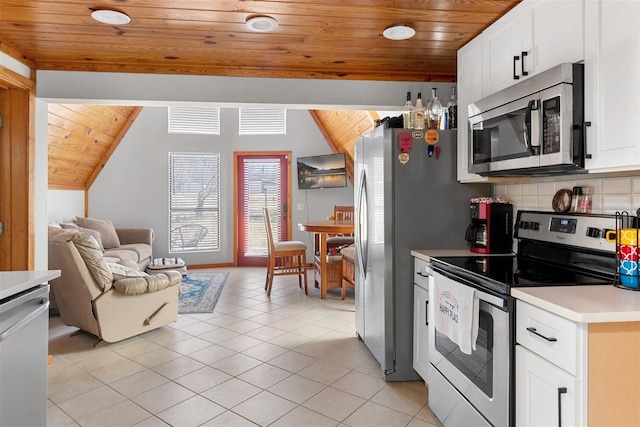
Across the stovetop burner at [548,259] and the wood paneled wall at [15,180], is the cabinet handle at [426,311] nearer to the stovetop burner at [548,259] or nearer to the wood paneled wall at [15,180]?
the stovetop burner at [548,259]

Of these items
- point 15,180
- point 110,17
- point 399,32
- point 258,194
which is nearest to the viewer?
point 110,17

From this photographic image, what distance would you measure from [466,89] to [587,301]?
5.22 ft

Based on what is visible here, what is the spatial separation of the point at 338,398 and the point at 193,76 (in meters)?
2.53

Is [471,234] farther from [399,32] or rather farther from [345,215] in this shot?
[345,215]

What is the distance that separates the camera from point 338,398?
245cm

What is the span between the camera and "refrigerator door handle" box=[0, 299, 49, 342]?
1.44m

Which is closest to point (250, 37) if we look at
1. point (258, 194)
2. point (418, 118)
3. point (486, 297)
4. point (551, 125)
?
point (418, 118)

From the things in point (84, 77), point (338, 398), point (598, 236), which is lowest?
point (338, 398)

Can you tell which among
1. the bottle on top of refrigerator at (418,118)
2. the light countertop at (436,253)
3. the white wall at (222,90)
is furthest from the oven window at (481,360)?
the white wall at (222,90)

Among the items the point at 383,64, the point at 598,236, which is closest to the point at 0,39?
the point at 383,64

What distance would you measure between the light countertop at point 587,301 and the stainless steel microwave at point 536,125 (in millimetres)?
507

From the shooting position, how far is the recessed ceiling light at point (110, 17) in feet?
6.82

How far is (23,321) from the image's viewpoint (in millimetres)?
1573

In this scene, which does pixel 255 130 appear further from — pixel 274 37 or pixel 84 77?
pixel 274 37
